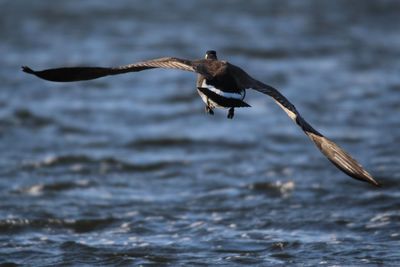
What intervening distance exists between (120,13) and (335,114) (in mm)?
7225

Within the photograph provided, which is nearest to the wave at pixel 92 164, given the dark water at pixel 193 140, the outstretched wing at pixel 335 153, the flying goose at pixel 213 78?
the dark water at pixel 193 140

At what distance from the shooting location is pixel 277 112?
1322 centimetres

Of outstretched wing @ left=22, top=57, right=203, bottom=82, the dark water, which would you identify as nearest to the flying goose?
outstretched wing @ left=22, top=57, right=203, bottom=82

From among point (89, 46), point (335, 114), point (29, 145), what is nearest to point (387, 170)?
point (335, 114)

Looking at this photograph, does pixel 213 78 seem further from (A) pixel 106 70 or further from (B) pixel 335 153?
(B) pixel 335 153

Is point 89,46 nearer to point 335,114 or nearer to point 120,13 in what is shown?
point 120,13

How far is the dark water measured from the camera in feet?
27.8

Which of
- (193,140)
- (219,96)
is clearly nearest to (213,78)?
(219,96)

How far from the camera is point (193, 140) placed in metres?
12.2

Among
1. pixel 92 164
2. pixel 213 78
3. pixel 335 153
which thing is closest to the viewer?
pixel 335 153

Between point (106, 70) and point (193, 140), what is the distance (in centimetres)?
514

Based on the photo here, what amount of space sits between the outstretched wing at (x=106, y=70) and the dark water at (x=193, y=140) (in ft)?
5.51

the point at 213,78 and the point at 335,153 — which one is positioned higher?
the point at 213,78

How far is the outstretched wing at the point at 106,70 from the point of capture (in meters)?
7.09
